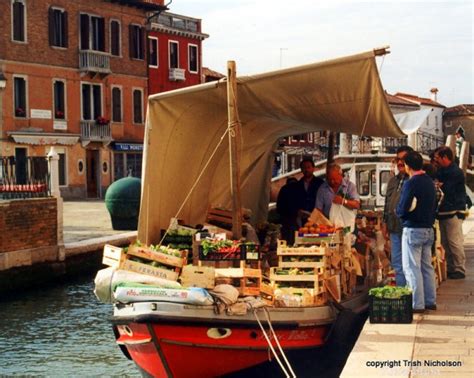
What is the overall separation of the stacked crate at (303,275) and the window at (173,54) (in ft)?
116

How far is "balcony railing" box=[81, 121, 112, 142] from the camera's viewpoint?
1462 inches

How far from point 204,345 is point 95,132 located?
3022 centimetres

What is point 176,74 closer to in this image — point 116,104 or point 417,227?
point 116,104

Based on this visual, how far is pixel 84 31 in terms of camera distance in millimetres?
→ 37750

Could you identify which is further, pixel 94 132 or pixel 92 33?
pixel 92 33

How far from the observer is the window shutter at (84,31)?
37.7 metres

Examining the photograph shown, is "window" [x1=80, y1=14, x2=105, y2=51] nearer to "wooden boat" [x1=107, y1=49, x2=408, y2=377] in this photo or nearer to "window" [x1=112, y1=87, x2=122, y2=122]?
"window" [x1=112, y1=87, x2=122, y2=122]

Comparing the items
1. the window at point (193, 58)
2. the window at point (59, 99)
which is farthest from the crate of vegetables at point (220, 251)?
the window at point (193, 58)

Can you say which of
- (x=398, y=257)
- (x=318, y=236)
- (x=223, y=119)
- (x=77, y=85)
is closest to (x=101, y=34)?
(x=77, y=85)

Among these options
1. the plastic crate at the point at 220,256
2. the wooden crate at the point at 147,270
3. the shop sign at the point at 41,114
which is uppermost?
the shop sign at the point at 41,114

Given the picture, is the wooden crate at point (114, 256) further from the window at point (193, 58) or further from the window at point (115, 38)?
the window at point (193, 58)

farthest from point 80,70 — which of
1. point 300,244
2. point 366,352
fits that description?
point 366,352

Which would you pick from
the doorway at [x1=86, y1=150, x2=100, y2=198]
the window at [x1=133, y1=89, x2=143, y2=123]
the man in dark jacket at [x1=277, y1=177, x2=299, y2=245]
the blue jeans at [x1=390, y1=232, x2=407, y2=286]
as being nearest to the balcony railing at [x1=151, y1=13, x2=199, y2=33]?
the window at [x1=133, y1=89, x2=143, y2=123]

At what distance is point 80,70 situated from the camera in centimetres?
3712
